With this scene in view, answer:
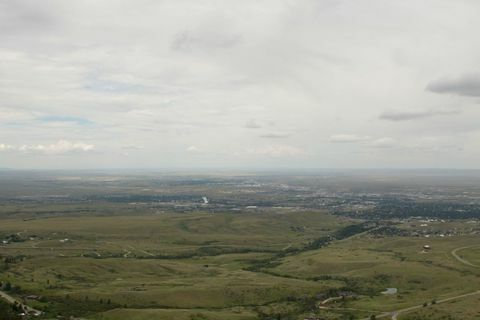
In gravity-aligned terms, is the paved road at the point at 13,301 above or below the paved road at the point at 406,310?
above

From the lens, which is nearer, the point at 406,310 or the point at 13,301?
the point at 13,301

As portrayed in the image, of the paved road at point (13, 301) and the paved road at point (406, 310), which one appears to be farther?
the paved road at point (406, 310)

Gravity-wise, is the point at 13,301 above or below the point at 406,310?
above

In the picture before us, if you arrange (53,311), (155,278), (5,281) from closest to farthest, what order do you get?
(53,311), (5,281), (155,278)

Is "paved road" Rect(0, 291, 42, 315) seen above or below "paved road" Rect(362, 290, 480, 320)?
above

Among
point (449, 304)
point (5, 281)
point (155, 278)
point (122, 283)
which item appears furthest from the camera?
point (155, 278)

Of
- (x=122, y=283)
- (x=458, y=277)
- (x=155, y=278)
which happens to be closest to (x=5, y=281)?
(x=122, y=283)

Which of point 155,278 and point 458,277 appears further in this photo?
point 155,278

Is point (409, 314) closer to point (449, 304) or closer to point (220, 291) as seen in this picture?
point (449, 304)

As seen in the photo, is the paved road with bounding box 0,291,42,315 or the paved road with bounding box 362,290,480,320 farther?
the paved road with bounding box 362,290,480,320
